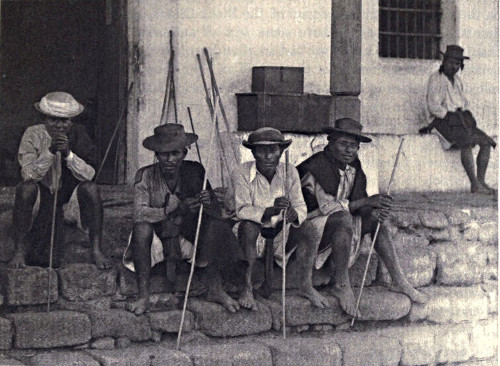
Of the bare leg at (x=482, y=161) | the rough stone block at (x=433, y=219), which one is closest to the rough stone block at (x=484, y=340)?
the rough stone block at (x=433, y=219)

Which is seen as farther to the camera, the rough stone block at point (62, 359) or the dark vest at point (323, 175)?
the dark vest at point (323, 175)

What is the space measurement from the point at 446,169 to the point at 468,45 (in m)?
1.34

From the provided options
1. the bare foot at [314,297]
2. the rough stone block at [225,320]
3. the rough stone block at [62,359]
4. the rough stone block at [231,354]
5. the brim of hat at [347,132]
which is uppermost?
the brim of hat at [347,132]

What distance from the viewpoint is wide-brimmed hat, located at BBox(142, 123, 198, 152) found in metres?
8.40

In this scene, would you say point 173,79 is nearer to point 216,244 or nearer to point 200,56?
point 200,56

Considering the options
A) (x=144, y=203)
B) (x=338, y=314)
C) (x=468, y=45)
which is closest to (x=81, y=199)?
(x=144, y=203)

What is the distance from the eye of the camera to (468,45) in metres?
11.9

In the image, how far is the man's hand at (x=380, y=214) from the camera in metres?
9.08

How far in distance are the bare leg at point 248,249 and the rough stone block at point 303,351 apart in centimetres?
29

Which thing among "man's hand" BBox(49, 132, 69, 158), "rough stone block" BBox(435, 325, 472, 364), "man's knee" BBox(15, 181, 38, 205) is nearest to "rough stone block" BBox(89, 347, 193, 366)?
"man's knee" BBox(15, 181, 38, 205)

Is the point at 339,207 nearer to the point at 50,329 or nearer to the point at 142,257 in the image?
the point at 142,257

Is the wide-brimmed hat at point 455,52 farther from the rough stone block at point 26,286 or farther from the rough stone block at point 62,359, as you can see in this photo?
the rough stone block at point 62,359

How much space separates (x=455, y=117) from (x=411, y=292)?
2664 mm

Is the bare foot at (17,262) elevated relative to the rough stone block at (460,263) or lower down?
elevated
